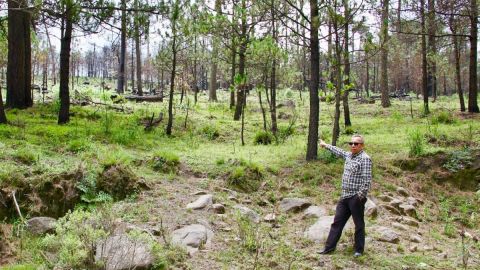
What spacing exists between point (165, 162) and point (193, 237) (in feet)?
11.0

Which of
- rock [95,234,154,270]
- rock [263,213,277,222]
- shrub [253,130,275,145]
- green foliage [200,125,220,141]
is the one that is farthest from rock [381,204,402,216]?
green foliage [200,125,220,141]

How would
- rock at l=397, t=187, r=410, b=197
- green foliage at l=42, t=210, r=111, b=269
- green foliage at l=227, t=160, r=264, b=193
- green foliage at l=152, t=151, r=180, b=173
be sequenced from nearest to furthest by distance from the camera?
green foliage at l=42, t=210, r=111, b=269 → green foliage at l=227, t=160, r=264, b=193 → rock at l=397, t=187, r=410, b=197 → green foliage at l=152, t=151, r=180, b=173

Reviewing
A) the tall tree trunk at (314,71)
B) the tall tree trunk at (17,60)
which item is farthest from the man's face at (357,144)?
the tall tree trunk at (17,60)

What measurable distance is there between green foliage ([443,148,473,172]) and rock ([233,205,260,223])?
4813mm

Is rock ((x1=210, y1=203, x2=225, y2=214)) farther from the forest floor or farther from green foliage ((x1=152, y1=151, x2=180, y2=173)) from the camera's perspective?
green foliage ((x1=152, y1=151, x2=180, y2=173))

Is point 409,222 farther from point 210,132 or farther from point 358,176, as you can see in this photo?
point 210,132

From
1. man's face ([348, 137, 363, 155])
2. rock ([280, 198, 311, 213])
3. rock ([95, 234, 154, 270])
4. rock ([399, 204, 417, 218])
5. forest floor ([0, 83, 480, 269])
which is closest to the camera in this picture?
rock ([95, 234, 154, 270])

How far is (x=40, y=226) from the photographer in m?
5.68

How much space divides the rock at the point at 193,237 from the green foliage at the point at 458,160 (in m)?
5.94

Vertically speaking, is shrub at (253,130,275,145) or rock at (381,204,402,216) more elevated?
shrub at (253,130,275,145)

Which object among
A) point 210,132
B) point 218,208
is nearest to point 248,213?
point 218,208

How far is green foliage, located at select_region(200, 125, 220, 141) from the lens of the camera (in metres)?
14.0

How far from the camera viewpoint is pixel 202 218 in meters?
6.70

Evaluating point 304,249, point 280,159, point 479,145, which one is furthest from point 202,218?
point 479,145
